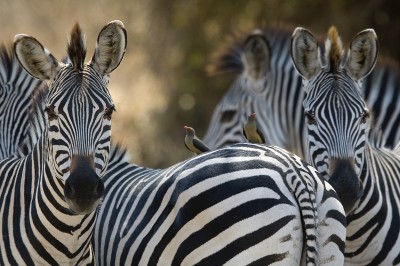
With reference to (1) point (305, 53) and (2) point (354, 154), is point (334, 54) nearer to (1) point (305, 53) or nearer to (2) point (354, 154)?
(1) point (305, 53)

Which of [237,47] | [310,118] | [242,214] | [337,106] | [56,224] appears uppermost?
[237,47]

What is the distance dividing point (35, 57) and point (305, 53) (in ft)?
7.52

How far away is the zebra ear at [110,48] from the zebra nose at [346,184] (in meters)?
1.71

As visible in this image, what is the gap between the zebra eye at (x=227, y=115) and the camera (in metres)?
9.93

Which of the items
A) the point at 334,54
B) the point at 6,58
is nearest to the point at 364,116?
the point at 334,54

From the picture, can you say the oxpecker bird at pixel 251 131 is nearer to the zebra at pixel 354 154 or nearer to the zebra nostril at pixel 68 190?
the zebra at pixel 354 154

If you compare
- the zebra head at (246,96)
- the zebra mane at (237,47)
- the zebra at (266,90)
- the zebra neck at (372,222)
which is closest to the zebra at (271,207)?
the zebra neck at (372,222)

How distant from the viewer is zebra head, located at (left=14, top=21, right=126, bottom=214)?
488 centimetres

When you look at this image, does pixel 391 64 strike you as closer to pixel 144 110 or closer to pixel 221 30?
pixel 221 30

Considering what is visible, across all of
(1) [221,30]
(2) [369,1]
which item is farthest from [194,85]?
(2) [369,1]

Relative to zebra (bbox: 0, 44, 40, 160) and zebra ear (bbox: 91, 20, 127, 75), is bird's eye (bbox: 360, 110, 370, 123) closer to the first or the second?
zebra ear (bbox: 91, 20, 127, 75)

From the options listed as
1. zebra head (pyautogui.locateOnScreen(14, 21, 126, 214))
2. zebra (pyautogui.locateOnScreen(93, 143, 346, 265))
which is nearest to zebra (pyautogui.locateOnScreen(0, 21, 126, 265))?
zebra head (pyautogui.locateOnScreen(14, 21, 126, 214))

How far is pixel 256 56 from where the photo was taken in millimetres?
9953

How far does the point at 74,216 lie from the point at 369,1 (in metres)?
11.3
